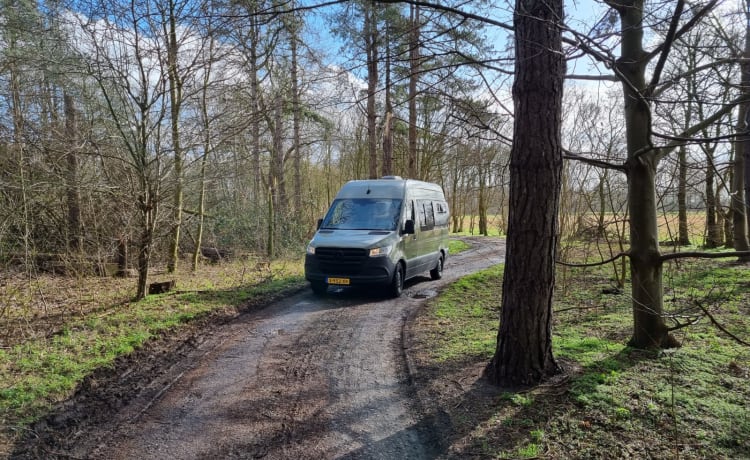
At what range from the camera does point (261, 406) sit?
3.93m

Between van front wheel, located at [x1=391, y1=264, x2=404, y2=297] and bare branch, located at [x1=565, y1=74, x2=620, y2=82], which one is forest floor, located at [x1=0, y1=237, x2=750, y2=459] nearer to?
van front wheel, located at [x1=391, y1=264, x2=404, y2=297]

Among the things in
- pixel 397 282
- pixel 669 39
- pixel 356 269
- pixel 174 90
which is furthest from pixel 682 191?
pixel 174 90

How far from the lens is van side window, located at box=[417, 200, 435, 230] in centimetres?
1009

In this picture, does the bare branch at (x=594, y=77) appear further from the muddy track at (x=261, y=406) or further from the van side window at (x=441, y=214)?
the van side window at (x=441, y=214)

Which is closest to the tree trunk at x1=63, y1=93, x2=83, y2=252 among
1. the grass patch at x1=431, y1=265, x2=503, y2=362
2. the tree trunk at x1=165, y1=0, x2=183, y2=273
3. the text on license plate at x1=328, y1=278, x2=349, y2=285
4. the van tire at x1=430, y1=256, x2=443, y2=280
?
the tree trunk at x1=165, y1=0, x2=183, y2=273

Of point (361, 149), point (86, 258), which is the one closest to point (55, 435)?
point (86, 258)

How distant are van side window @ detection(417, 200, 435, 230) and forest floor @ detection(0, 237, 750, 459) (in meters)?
3.74

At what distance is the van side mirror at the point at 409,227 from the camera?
358 inches

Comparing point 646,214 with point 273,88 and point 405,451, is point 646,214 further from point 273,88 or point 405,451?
point 273,88

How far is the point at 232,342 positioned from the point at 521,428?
13.1 ft

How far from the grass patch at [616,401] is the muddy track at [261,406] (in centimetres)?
52

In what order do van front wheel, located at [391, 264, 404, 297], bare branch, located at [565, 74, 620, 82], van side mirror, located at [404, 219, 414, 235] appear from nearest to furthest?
bare branch, located at [565, 74, 620, 82], van front wheel, located at [391, 264, 404, 297], van side mirror, located at [404, 219, 414, 235]

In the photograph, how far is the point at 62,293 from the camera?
8016 millimetres

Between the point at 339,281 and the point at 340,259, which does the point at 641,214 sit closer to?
the point at 340,259
